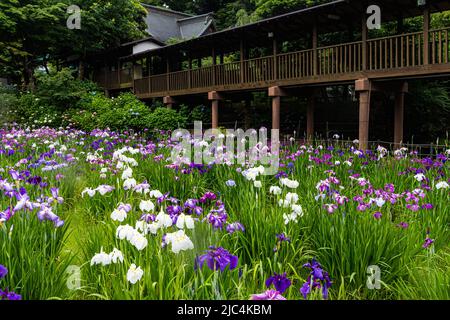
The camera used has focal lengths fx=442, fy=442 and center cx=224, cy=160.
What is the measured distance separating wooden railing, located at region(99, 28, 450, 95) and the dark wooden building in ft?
0.09

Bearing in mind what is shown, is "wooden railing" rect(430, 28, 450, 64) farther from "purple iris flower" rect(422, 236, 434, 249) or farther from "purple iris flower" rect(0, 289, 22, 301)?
"purple iris flower" rect(0, 289, 22, 301)

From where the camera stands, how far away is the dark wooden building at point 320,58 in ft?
34.8

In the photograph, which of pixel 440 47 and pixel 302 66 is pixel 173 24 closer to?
pixel 302 66

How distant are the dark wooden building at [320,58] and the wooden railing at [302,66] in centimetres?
3

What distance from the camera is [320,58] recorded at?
12.5 metres

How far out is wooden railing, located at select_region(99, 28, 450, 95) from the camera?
11.3 meters

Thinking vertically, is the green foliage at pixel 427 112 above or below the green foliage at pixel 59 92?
below

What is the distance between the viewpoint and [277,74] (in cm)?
1423

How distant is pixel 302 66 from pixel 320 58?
222 cm

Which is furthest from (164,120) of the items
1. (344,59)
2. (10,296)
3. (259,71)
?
(10,296)

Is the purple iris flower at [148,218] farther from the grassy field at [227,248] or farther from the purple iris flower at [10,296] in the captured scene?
the purple iris flower at [10,296]

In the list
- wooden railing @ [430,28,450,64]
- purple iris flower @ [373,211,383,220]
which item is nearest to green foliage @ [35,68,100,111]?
wooden railing @ [430,28,450,64]

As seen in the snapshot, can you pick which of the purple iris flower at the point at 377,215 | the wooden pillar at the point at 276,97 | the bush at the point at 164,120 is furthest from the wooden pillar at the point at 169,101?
the purple iris flower at the point at 377,215
